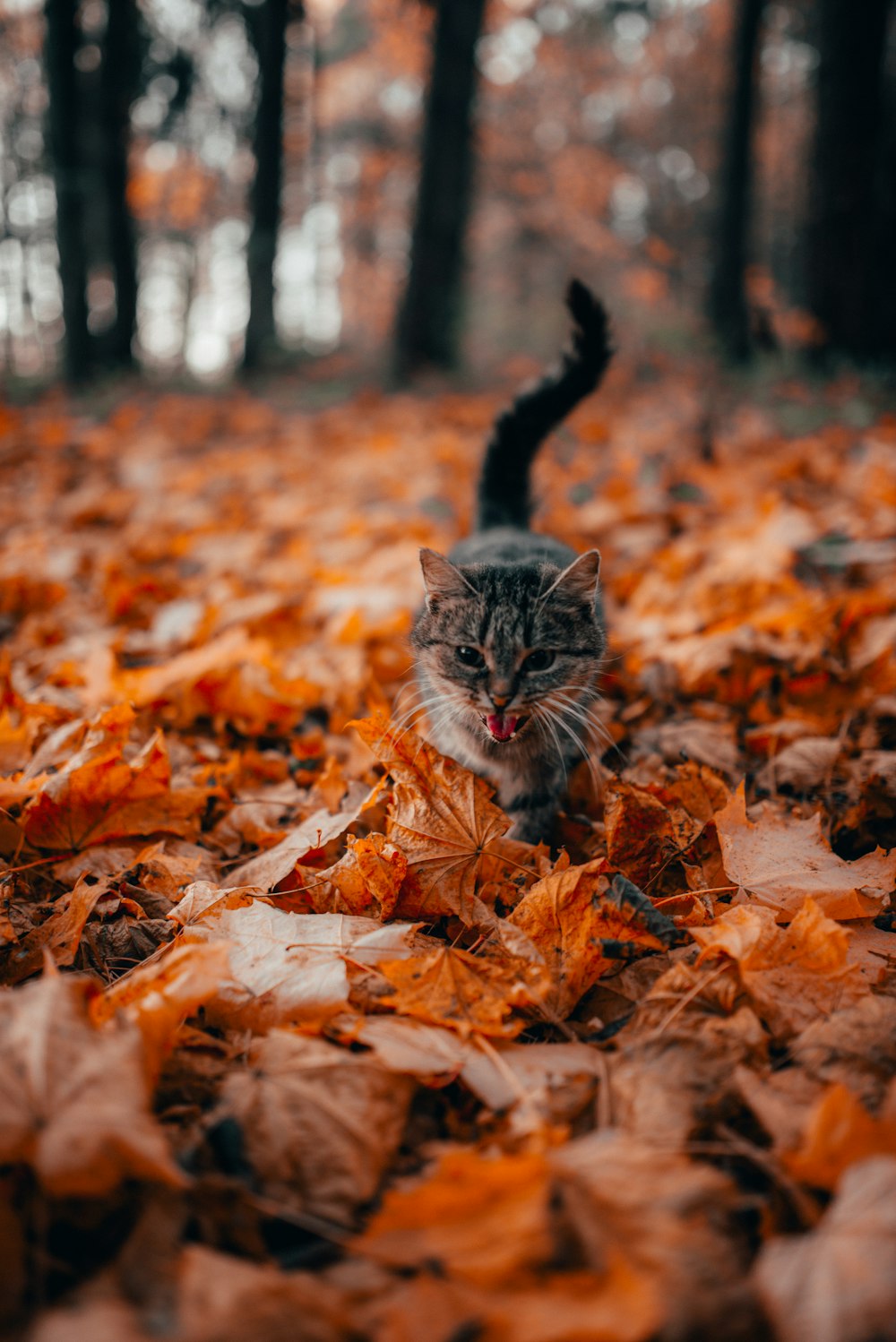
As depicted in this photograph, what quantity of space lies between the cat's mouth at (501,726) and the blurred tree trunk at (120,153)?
1017 cm

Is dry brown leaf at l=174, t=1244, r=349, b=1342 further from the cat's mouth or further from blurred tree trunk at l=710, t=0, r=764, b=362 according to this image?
blurred tree trunk at l=710, t=0, r=764, b=362

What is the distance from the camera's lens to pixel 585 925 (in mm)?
1268

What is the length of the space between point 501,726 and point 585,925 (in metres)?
0.65

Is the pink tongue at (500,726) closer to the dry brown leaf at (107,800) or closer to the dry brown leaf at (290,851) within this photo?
the dry brown leaf at (290,851)

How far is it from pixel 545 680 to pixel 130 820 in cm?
99

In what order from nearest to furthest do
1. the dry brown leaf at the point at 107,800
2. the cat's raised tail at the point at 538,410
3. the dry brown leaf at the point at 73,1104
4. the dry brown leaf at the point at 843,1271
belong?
the dry brown leaf at the point at 843,1271
the dry brown leaf at the point at 73,1104
the dry brown leaf at the point at 107,800
the cat's raised tail at the point at 538,410

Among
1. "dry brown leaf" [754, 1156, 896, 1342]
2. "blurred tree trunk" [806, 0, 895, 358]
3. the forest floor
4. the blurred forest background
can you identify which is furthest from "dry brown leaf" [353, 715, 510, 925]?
"blurred tree trunk" [806, 0, 895, 358]

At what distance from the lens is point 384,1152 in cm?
95

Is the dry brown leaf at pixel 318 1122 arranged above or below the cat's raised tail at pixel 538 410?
below

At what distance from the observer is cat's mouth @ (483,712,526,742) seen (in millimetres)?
1835

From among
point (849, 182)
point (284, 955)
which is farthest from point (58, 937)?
point (849, 182)


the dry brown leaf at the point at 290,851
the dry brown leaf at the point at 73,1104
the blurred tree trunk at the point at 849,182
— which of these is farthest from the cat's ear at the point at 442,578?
the blurred tree trunk at the point at 849,182

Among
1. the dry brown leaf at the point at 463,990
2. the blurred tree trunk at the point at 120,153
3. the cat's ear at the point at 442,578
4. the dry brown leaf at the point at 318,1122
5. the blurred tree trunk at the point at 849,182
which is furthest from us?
the blurred tree trunk at the point at 120,153

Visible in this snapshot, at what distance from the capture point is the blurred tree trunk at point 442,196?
303 inches
